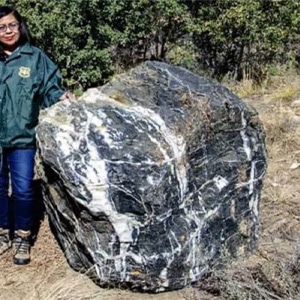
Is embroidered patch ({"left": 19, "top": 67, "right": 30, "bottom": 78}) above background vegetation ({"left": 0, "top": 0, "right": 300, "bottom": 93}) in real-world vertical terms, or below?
above

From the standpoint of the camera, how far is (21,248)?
4.82 metres

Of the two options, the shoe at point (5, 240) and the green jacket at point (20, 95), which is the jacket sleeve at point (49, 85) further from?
the shoe at point (5, 240)

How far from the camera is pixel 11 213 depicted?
5223 millimetres

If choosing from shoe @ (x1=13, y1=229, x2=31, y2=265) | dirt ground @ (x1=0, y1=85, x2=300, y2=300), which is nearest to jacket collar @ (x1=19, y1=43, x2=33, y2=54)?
shoe @ (x1=13, y1=229, x2=31, y2=265)

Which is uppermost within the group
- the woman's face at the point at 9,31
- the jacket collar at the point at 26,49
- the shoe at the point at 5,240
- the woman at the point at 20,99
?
the woman's face at the point at 9,31

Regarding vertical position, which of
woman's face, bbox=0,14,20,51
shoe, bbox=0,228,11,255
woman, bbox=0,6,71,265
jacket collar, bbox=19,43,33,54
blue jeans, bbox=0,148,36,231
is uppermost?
woman's face, bbox=0,14,20,51

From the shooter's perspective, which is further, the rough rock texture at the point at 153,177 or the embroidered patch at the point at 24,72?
the embroidered patch at the point at 24,72

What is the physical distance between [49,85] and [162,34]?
5447 mm

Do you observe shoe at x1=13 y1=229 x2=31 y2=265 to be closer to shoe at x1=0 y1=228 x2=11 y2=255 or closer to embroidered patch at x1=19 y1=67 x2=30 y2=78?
shoe at x1=0 y1=228 x2=11 y2=255

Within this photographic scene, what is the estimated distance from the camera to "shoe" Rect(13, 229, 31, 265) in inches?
188

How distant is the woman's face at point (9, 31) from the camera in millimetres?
4500

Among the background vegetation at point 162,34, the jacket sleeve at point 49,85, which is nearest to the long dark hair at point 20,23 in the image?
the jacket sleeve at point 49,85

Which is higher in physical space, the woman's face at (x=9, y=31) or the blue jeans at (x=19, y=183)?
the woman's face at (x=9, y=31)

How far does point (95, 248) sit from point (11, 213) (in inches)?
47.9
